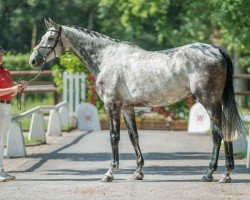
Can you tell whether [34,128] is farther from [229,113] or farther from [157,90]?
[229,113]

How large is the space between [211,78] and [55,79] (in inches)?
728

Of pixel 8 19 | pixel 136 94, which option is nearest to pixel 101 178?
pixel 136 94

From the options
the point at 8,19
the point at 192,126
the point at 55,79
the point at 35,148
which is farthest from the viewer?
the point at 8,19

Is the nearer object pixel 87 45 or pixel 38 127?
pixel 87 45

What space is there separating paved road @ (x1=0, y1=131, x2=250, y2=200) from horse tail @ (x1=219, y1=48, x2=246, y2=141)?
735 millimetres

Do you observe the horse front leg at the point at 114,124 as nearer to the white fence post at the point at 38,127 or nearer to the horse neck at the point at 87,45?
the horse neck at the point at 87,45

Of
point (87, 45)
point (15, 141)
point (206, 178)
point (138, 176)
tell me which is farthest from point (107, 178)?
point (15, 141)

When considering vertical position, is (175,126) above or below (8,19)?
below

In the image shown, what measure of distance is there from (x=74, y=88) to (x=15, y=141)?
502 inches

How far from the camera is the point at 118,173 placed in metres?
15.6

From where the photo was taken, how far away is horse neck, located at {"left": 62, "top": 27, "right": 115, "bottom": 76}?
1510 centimetres

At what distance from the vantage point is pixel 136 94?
573 inches

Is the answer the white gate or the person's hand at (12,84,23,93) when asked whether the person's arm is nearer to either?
the person's hand at (12,84,23,93)

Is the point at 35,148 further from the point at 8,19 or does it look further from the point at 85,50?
the point at 8,19
